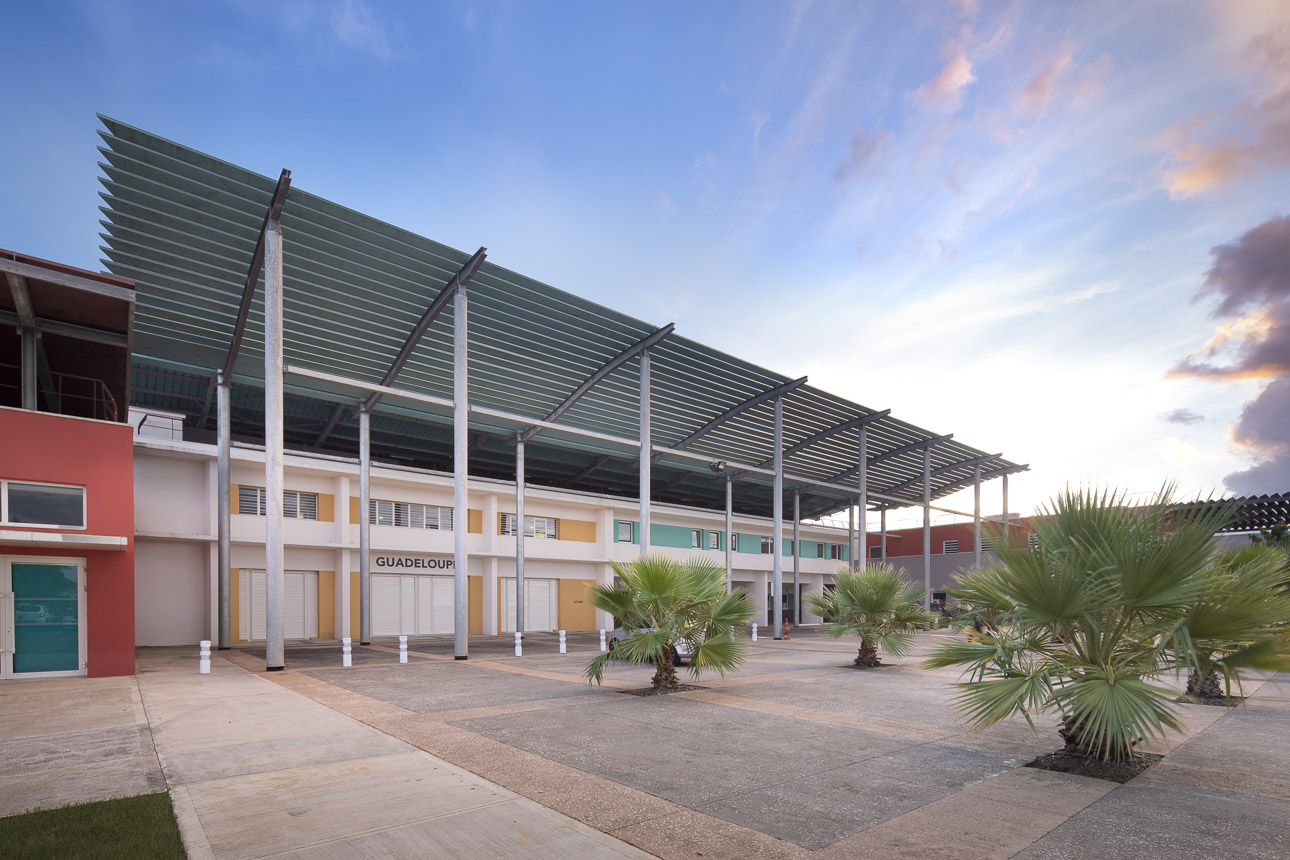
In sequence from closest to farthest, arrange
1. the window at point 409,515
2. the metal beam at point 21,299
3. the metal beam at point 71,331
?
the metal beam at point 21,299, the metal beam at point 71,331, the window at point 409,515

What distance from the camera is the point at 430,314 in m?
22.0

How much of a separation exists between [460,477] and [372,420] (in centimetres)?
1334

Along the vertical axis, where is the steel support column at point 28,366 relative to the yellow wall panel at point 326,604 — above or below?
above

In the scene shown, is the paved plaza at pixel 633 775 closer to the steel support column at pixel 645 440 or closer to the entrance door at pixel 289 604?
the entrance door at pixel 289 604

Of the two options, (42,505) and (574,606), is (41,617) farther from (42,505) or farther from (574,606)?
(574,606)

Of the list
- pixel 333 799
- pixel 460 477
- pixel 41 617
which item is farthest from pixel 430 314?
pixel 333 799

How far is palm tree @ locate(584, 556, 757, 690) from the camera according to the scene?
39.1 feet

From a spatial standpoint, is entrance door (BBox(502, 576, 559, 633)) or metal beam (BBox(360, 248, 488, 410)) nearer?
metal beam (BBox(360, 248, 488, 410))

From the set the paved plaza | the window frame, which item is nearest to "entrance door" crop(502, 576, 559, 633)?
the window frame

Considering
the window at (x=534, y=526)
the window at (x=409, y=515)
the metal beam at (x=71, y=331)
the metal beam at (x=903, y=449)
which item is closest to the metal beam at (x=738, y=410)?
the window at (x=534, y=526)

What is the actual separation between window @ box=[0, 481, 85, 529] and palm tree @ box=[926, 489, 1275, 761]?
16.3 meters

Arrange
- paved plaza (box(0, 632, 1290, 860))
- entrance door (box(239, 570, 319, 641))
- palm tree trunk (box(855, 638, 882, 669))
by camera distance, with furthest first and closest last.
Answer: entrance door (box(239, 570, 319, 641)), palm tree trunk (box(855, 638, 882, 669)), paved plaza (box(0, 632, 1290, 860))

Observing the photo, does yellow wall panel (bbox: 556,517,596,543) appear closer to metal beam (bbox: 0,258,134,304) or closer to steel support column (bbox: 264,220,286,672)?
steel support column (bbox: 264,220,286,672)

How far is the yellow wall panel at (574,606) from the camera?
34.1m
